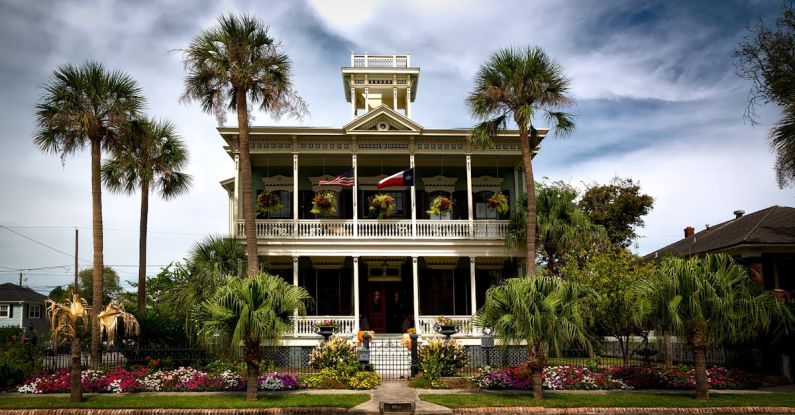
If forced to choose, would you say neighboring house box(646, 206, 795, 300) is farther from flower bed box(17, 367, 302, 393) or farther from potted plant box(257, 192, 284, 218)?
potted plant box(257, 192, 284, 218)

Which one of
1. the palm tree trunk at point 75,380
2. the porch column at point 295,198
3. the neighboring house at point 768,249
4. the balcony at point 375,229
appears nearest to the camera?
the palm tree trunk at point 75,380

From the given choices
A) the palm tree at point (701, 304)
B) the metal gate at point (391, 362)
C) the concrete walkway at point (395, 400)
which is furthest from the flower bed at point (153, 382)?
the palm tree at point (701, 304)

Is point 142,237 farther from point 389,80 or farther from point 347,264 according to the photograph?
point 389,80

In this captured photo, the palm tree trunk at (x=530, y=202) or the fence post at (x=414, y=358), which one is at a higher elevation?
the palm tree trunk at (x=530, y=202)

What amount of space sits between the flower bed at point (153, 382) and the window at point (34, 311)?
38.1 m

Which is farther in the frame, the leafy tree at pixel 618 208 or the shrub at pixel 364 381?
the leafy tree at pixel 618 208

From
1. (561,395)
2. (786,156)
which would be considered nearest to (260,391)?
(561,395)

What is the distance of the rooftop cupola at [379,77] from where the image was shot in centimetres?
2909

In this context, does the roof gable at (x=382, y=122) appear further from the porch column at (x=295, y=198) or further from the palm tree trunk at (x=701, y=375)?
the palm tree trunk at (x=701, y=375)

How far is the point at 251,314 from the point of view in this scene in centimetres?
1446

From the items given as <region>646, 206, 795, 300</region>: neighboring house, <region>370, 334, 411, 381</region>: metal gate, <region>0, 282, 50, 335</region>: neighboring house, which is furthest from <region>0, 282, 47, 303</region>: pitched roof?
<region>646, 206, 795, 300</region>: neighboring house

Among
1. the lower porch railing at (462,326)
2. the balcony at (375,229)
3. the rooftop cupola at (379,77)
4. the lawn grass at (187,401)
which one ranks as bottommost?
the lawn grass at (187,401)

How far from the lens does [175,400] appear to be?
15.2 m

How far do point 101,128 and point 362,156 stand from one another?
417 inches
